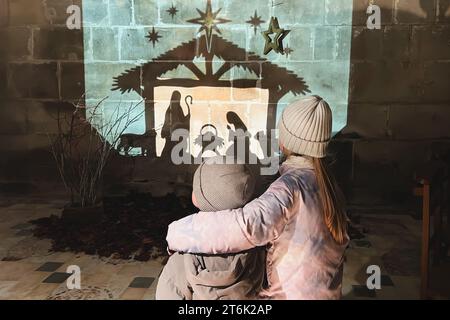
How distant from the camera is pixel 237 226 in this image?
174cm

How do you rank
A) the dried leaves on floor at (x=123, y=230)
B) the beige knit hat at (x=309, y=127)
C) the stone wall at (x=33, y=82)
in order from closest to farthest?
the beige knit hat at (x=309, y=127) → the dried leaves on floor at (x=123, y=230) → the stone wall at (x=33, y=82)

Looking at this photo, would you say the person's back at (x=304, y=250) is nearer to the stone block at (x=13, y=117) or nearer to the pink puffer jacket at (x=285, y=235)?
the pink puffer jacket at (x=285, y=235)

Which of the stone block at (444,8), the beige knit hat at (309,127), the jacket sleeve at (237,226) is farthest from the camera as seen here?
the stone block at (444,8)

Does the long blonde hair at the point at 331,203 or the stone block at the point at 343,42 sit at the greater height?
the stone block at the point at 343,42

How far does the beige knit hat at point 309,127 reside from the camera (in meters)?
1.99

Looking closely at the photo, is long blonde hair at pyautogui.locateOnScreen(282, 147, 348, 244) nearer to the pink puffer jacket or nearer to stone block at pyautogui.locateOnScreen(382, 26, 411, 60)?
the pink puffer jacket

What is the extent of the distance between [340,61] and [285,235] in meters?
4.91

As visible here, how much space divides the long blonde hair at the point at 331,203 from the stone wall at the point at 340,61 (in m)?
4.58

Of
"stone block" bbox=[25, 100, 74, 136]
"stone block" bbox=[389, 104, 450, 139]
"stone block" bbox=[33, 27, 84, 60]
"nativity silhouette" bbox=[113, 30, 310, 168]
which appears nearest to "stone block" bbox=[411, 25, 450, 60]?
"stone block" bbox=[389, 104, 450, 139]

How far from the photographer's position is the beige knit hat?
6.51 feet

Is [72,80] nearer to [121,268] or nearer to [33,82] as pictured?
[33,82]

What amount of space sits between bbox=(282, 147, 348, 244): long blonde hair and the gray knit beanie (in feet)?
0.99

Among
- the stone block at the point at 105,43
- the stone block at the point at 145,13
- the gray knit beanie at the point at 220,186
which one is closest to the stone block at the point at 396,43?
the stone block at the point at 145,13
